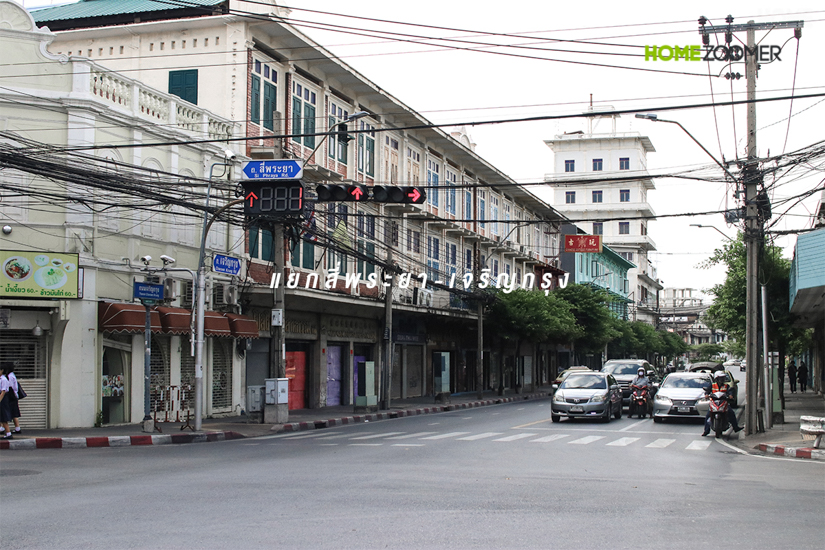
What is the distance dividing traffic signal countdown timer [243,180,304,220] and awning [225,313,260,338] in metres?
8.94

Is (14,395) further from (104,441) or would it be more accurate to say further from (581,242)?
(581,242)

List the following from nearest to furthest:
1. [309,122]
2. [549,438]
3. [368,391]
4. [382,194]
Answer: [382,194] → [549,438] → [368,391] → [309,122]

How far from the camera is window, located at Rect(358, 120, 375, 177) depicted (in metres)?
36.9

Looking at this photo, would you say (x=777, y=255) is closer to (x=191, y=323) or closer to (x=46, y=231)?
(x=191, y=323)

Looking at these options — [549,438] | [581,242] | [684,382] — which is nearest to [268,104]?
[549,438]

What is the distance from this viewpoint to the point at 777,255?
109 feet

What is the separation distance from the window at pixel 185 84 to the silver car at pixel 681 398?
18.2 metres

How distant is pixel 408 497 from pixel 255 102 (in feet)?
69.3

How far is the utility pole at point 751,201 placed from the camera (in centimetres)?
2136

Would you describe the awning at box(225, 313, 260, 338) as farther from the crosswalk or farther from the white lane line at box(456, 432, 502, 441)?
the white lane line at box(456, 432, 502, 441)

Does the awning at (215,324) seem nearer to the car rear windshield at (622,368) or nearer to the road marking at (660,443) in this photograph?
the road marking at (660,443)

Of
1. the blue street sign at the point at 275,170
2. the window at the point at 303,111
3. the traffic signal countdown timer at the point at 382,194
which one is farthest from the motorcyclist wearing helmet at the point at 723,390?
the window at the point at 303,111

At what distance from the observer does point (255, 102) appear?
29422mm

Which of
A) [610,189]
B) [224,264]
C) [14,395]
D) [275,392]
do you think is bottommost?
[275,392]
